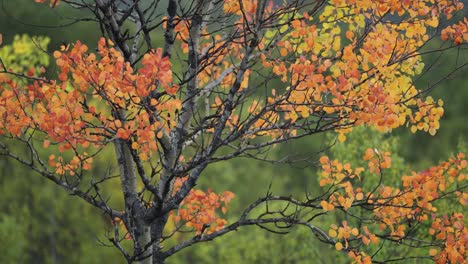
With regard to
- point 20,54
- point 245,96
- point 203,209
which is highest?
point 20,54

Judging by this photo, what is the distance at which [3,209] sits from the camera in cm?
2892

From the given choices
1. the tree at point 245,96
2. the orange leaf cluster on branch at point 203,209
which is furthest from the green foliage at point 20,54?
the tree at point 245,96

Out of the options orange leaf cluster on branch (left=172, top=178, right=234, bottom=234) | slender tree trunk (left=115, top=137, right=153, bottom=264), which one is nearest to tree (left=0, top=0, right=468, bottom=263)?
slender tree trunk (left=115, top=137, right=153, bottom=264)

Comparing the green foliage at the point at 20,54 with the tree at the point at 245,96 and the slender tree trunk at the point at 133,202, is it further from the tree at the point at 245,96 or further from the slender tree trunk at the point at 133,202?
the slender tree trunk at the point at 133,202

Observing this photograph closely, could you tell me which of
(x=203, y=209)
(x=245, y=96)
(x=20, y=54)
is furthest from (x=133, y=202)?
(x=20, y=54)

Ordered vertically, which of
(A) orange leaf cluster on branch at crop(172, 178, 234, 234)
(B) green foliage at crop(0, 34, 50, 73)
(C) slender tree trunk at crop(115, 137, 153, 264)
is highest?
(B) green foliage at crop(0, 34, 50, 73)

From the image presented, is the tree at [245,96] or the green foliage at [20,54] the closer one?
the tree at [245,96]

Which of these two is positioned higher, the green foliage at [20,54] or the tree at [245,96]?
the green foliage at [20,54]

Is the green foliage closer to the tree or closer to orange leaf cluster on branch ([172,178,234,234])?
orange leaf cluster on branch ([172,178,234,234])

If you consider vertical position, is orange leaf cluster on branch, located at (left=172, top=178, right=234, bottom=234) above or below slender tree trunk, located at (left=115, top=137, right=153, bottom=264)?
above

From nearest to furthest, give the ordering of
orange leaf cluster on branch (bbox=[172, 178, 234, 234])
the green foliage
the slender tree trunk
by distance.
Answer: the slender tree trunk → orange leaf cluster on branch (bbox=[172, 178, 234, 234]) → the green foliage

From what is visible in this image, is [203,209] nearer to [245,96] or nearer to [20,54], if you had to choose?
[245,96]

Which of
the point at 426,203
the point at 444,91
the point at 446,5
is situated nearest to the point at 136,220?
the point at 426,203

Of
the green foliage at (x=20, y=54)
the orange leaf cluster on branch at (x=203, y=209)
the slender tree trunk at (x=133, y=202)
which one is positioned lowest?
the slender tree trunk at (x=133, y=202)
